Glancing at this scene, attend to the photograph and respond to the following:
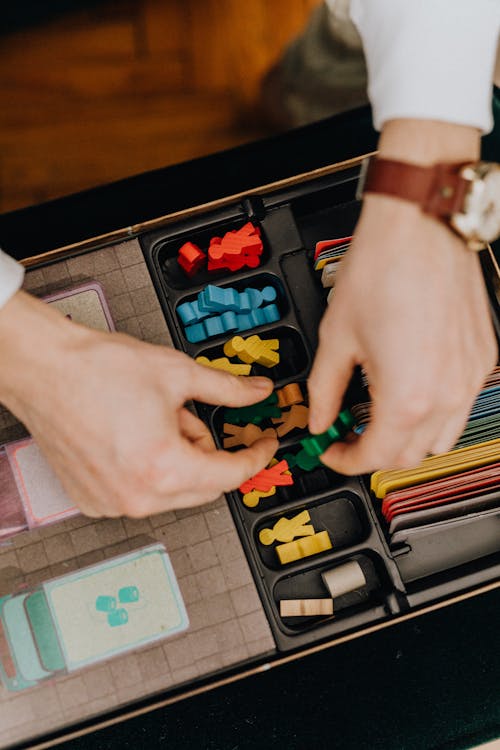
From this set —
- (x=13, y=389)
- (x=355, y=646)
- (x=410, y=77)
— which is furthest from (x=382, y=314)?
(x=355, y=646)

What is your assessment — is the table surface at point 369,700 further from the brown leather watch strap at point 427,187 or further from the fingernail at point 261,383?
the brown leather watch strap at point 427,187

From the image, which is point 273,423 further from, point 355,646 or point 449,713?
point 449,713

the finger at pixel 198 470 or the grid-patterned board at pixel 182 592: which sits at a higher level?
the finger at pixel 198 470

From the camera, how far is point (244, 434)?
3.17 ft

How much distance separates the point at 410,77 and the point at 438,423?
1.31ft

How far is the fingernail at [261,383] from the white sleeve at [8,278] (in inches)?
13.0

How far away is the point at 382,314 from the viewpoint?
71 centimetres

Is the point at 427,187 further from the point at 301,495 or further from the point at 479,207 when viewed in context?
the point at 301,495

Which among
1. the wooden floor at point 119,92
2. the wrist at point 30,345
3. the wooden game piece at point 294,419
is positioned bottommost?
the wooden game piece at point 294,419

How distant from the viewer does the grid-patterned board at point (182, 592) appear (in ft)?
2.93

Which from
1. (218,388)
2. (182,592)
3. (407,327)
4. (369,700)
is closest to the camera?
(407,327)

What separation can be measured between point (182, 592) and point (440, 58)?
0.76 meters

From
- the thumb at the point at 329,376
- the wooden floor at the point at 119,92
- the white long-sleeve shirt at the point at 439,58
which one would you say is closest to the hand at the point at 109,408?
the thumb at the point at 329,376

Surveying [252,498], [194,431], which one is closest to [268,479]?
[252,498]
